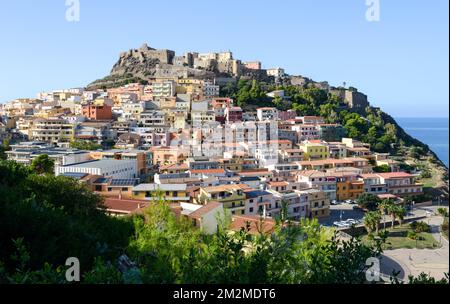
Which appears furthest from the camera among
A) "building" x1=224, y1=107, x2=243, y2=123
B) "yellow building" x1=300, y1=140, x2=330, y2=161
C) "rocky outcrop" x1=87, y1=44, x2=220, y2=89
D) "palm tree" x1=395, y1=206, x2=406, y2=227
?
"rocky outcrop" x1=87, y1=44, x2=220, y2=89

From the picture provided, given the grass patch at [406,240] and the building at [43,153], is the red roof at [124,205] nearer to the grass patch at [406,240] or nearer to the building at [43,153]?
the building at [43,153]

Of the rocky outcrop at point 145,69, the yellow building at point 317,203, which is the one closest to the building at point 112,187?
the yellow building at point 317,203

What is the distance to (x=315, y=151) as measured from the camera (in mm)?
22719

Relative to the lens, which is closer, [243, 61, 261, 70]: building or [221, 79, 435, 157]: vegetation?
[221, 79, 435, 157]: vegetation

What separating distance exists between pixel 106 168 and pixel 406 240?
9323 millimetres

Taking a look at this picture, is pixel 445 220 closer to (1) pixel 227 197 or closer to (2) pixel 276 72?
(1) pixel 227 197

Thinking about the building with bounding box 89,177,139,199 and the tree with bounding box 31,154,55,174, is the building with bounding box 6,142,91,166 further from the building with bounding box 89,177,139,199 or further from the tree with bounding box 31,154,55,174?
the building with bounding box 89,177,139,199

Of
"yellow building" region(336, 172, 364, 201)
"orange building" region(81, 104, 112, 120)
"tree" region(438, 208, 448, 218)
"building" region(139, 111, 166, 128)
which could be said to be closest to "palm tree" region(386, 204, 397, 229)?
"tree" region(438, 208, 448, 218)

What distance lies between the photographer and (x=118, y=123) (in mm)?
26516

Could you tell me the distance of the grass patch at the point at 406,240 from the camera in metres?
13.8

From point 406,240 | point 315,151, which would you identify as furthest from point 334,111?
point 406,240

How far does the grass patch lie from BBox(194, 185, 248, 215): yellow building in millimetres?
3465

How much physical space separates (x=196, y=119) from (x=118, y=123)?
4.29 meters

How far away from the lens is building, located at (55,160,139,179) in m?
15.6
